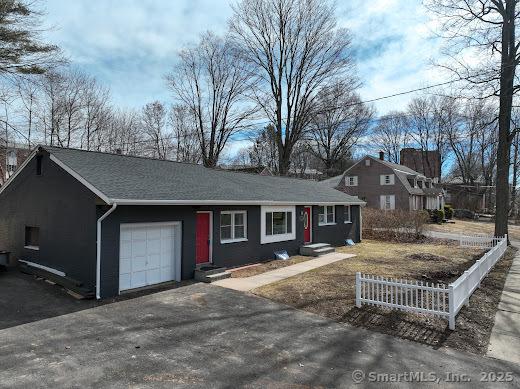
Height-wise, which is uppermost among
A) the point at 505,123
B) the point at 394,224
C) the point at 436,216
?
the point at 505,123

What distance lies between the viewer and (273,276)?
1259 cm

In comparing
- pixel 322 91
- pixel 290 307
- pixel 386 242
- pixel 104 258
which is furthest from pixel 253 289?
pixel 322 91

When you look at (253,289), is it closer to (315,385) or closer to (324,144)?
(315,385)

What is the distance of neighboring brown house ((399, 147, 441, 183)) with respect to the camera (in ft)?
211

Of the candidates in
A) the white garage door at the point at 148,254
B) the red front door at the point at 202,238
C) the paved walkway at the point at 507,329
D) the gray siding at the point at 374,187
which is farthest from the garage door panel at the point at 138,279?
the gray siding at the point at 374,187

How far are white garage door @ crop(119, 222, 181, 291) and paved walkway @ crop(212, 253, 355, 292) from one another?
1.58 m

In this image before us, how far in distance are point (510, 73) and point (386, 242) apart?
11.5m

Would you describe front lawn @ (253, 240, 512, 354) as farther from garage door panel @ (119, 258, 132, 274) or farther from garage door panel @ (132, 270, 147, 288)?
garage door panel @ (119, 258, 132, 274)


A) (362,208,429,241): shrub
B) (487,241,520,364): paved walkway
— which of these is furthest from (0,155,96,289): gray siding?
(362,208,429,241): shrub

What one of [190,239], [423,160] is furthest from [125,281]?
[423,160]

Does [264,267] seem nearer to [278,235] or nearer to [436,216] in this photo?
[278,235]

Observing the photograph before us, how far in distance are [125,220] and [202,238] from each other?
11.1 ft

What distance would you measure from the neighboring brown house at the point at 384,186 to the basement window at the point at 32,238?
109ft

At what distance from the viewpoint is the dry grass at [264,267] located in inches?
510
